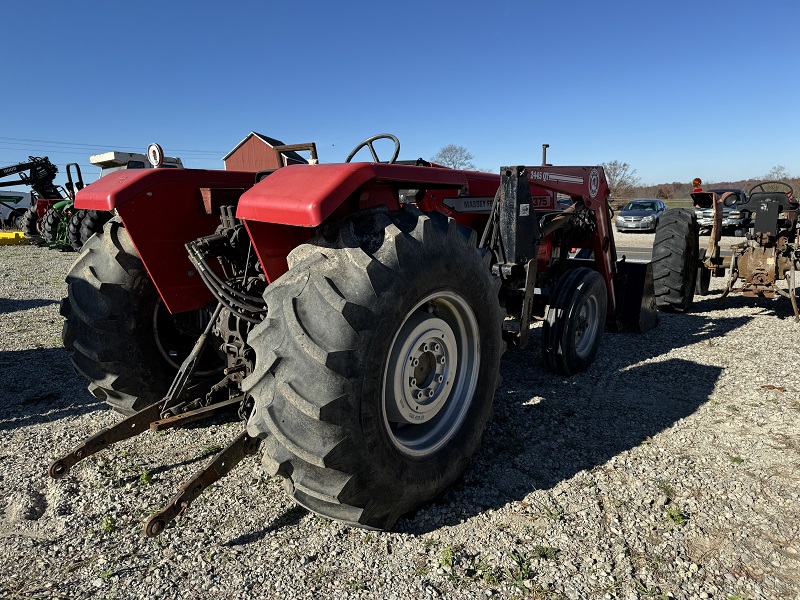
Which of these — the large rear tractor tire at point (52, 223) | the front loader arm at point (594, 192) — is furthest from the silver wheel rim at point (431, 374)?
the large rear tractor tire at point (52, 223)

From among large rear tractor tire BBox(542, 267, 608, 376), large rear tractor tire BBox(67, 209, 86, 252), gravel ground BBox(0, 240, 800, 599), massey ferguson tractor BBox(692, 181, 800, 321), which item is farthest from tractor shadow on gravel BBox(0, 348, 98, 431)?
large rear tractor tire BBox(67, 209, 86, 252)

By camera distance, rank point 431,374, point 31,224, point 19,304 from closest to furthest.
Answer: point 431,374
point 19,304
point 31,224

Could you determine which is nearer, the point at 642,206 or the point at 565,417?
the point at 565,417

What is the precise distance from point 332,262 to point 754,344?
4985 mm

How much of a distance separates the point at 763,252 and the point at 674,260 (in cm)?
122

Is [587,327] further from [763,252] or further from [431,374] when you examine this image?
[763,252]

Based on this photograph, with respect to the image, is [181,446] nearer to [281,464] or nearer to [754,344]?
[281,464]

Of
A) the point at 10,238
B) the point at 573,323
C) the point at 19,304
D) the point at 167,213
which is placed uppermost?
the point at 167,213

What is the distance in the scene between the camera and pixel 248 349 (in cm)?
285

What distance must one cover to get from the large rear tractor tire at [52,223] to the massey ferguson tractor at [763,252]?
1725 cm

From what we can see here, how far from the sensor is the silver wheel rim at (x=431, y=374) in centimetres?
241

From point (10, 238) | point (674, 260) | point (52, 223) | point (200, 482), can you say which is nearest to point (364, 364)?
point (200, 482)

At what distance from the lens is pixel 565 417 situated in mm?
3611

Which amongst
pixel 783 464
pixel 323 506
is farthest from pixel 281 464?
pixel 783 464
